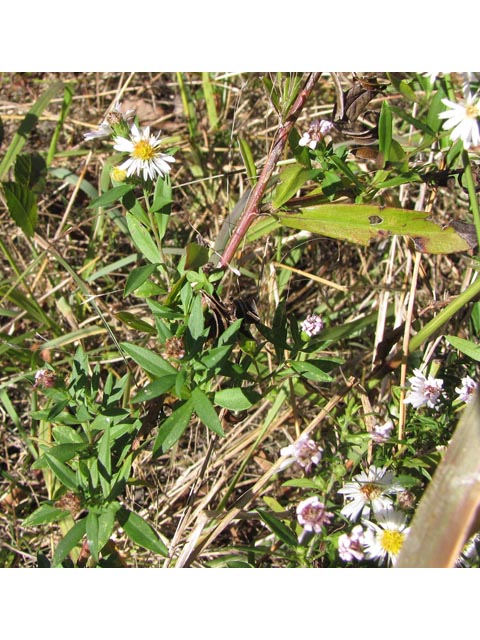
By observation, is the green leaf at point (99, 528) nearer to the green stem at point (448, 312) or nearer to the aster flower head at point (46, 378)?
the aster flower head at point (46, 378)

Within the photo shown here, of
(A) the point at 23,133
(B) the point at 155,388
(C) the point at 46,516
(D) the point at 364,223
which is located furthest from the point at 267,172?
(A) the point at 23,133

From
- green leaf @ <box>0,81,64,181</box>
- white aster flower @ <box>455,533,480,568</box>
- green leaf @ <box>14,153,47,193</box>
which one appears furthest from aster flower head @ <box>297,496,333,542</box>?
green leaf @ <box>0,81,64,181</box>

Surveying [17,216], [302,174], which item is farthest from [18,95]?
[302,174]

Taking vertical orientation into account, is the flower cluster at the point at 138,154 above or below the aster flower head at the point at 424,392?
above

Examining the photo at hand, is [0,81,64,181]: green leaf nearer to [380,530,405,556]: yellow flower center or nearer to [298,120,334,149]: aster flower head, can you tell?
[298,120,334,149]: aster flower head

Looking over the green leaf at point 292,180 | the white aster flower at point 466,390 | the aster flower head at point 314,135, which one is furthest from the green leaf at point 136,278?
the white aster flower at point 466,390

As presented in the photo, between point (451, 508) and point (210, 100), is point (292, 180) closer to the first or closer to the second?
point (451, 508)
